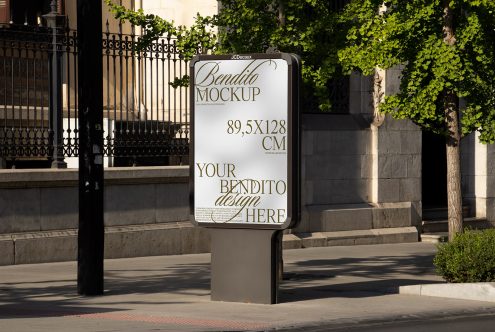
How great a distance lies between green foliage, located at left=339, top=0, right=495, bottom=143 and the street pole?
189 inches

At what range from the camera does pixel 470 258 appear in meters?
17.2

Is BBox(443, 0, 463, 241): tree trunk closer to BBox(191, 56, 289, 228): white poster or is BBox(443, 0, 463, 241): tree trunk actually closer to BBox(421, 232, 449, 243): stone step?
BBox(191, 56, 289, 228): white poster

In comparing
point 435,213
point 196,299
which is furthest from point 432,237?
point 196,299

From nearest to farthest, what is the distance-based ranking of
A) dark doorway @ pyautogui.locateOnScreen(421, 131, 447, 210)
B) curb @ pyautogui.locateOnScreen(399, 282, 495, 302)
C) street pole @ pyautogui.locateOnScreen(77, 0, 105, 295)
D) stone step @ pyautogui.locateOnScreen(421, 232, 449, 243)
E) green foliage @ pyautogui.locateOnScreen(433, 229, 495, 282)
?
street pole @ pyautogui.locateOnScreen(77, 0, 105, 295)
curb @ pyautogui.locateOnScreen(399, 282, 495, 302)
green foliage @ pyautogui.locateOnScreen(433, 229, 495, 282)
stone step @ pyautogui.locateOnScreen(421, 232, 449, 243)
dark doorway @ pyautogui.locateOnScreen(421, 131, 447, 210)

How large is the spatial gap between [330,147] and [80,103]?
11.2m

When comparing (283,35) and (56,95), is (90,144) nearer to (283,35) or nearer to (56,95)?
(283,35)

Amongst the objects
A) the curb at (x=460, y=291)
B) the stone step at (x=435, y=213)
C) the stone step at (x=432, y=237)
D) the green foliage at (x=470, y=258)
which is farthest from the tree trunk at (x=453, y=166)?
the stone step at (x=435, y=213)

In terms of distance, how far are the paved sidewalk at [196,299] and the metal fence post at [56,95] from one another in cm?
200

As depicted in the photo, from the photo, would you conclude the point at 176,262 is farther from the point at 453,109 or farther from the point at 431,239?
the point at 431,239

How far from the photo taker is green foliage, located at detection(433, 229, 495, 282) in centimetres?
1720

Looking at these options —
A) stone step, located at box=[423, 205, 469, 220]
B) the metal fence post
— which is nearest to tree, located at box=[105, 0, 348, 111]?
the metal fence post

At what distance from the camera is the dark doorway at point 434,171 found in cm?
3141

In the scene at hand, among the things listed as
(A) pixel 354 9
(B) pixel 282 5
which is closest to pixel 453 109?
(A) pixel 354 9

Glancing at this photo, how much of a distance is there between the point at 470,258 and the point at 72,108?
423 inches
